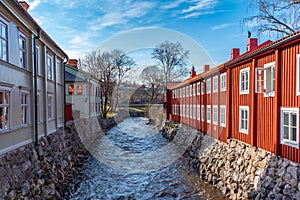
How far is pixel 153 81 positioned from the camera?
51.8 m

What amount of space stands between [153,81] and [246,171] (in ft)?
141

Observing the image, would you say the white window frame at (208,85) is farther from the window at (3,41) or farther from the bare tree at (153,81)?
the bare tree at (153,81)

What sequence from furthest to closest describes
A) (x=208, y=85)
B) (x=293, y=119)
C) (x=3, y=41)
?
(x=208, y=85), (x=3, y=41), (x=293, y=119)

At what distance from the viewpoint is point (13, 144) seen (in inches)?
326

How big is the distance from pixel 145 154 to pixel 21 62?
11.5 metres

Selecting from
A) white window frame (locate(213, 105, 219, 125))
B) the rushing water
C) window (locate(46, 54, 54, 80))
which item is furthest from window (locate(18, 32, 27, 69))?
white window frame (locate(213, 105, 219, 125))

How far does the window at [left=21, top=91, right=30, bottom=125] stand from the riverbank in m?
9.00

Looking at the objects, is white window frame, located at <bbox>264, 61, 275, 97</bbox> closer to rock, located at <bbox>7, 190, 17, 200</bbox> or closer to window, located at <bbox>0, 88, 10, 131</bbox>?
rock, located at <bbox>7, 190, 17, 200</bbox>

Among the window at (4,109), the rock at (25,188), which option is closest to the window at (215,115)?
the rock at (25,188)

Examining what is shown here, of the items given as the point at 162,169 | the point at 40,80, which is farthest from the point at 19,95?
the point at 162,169

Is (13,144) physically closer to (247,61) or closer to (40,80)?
(40,80)

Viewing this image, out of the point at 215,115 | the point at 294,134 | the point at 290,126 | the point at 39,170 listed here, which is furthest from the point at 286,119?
the point at 39,170

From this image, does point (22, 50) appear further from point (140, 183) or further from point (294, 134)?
point (294, 134)

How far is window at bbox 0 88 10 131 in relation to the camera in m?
7.76
